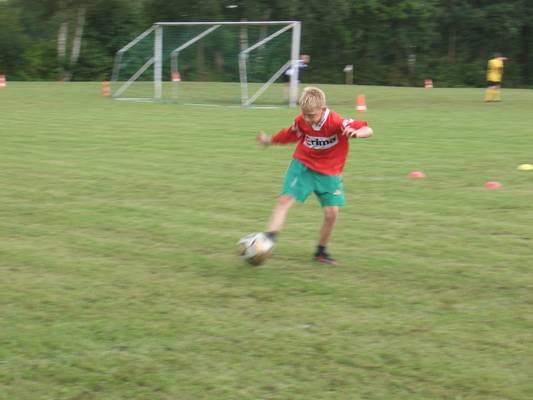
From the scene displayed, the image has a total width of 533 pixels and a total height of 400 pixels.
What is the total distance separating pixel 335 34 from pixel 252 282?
1759 inches

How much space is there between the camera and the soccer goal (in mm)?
22750

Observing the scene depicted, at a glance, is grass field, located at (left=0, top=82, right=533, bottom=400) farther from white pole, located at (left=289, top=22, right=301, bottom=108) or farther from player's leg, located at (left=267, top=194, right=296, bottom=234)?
white pole, located at (left=289, top=22, right=301, bottom=108)

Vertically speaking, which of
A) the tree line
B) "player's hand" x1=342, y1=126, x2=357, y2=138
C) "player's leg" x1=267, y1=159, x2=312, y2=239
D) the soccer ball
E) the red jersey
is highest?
"player's hand" x1=342, y1=126, x2=357, y2=138

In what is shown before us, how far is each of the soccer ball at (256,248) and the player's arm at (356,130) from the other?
103 centimetres

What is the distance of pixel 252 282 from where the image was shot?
19.2ft

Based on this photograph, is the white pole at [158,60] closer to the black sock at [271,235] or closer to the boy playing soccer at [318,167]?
the boy playing soccer at [318,167]

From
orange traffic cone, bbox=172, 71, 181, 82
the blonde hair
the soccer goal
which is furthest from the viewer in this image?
orange traffic cone, bbox=172, 71, 181, 82

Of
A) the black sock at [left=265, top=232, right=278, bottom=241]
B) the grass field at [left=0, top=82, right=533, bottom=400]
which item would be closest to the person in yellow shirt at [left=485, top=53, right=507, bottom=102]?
the grass field at [left=0, top=82, right=533, bottom=400]

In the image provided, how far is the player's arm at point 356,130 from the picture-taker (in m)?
5.88

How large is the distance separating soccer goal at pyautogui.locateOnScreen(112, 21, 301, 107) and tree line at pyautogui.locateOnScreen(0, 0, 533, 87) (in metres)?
19.3

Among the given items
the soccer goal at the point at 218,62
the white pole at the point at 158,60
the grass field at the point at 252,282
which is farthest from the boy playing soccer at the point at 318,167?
the white pole at the point at 158,60

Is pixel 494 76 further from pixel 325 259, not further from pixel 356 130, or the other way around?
pixel 356 130

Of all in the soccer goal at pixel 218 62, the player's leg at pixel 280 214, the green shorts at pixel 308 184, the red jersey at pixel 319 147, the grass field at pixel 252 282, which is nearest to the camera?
the grass field at pixel 252 282

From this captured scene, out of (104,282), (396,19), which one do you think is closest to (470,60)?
(396,19)
